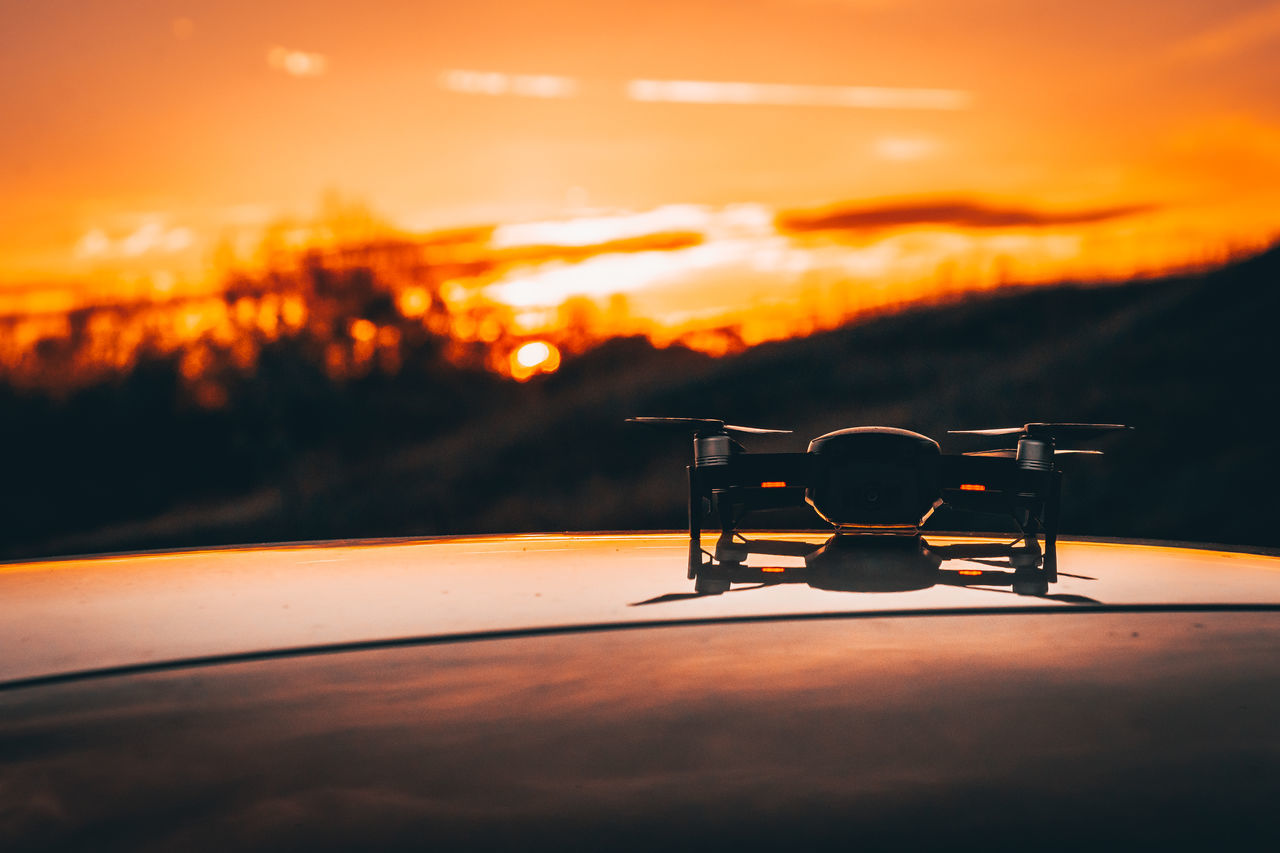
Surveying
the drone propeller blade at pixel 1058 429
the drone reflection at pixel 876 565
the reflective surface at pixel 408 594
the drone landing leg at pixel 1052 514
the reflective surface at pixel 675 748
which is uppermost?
the drone propeller blade at pixel 1058 429

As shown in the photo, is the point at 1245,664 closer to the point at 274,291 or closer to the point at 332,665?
the point at 332,665

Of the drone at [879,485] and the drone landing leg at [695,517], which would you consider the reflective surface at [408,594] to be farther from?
the drone at [879,485]

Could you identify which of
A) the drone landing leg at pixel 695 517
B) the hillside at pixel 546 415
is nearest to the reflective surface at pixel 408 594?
the drone landing leg at pixel 695 517

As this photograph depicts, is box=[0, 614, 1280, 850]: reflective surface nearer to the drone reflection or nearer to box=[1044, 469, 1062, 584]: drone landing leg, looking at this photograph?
the drone reflection

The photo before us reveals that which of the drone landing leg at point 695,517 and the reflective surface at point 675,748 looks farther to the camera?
the drone landing leg at point 695,517

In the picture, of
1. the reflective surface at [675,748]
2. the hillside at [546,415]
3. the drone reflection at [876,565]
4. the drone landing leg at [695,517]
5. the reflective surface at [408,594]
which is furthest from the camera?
the hillside at [546,415]

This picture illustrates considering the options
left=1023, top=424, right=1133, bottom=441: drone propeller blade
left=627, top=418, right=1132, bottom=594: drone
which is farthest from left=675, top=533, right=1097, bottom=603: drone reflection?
left=1023, top=424, right=1133, bottom=441: drone propeller blade

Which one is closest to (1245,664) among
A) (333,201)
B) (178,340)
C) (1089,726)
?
(1089,726)

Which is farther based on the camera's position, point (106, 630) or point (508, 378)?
point (508, 378)
